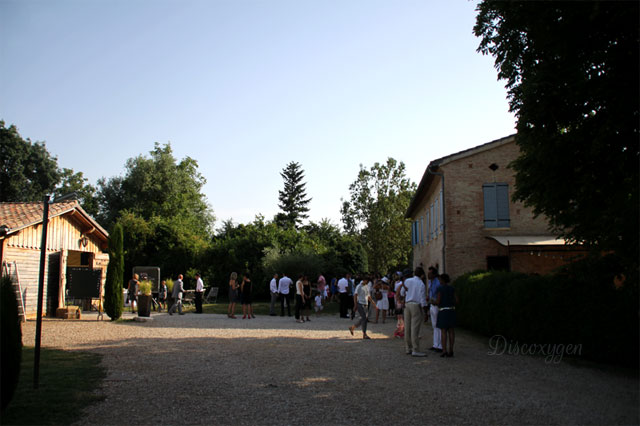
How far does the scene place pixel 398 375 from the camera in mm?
7855

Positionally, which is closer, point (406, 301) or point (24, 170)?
point (406, 301)

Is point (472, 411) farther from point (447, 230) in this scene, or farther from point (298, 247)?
point (298, 247)

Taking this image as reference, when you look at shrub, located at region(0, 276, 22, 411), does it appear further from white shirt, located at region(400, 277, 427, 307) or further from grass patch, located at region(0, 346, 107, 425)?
white shirt, located at region(400, 277, 427, 307)

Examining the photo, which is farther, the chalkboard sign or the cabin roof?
the chalkboard sign

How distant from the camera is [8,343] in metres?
5.13

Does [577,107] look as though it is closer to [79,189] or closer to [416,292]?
[416,292]

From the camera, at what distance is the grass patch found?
524cm

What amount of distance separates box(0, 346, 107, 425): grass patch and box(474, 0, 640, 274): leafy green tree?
7631mm

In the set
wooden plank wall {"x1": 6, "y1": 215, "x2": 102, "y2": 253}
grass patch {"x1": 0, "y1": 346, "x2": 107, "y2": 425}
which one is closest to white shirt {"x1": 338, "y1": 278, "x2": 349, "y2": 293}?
wooden plank wall {"x1": 6, "y1": 215, "x2": 102, "y2": 253}

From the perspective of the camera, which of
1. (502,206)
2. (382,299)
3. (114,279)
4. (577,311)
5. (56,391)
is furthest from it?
(502,206)

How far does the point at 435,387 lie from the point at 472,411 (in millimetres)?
1298

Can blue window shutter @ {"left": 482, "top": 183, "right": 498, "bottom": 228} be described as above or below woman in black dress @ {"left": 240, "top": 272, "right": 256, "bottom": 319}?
above

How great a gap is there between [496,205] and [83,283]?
52.2 ft

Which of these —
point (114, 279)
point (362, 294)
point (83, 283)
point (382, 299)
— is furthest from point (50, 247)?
point (362, 294)
